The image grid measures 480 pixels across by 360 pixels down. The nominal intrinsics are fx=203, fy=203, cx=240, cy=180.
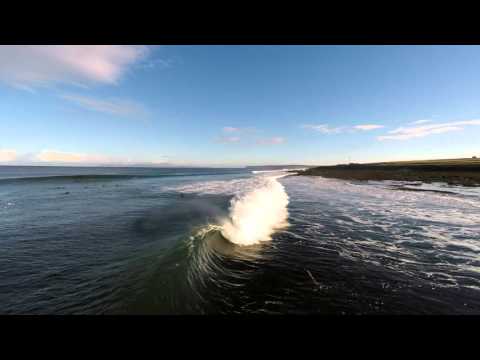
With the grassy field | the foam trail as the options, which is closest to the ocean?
the foam trail

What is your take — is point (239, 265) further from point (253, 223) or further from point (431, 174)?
point (431, 174)

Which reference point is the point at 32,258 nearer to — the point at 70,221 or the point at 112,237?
the point at 112,237

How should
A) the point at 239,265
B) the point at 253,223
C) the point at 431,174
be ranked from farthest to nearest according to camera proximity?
the point at 431,174 < the point at 253,223 < the point at 239,265

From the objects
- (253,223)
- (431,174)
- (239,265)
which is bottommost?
(239,265)

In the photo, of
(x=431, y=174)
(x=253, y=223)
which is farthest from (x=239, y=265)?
(x=431, y=174)

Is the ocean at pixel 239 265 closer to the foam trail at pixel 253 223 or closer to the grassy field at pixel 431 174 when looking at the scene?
the foam trail at pixel 253 223

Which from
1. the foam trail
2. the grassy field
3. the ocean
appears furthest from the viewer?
the grassy field

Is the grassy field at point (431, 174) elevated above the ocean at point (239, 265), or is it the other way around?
the grassy field at point (431, 174)

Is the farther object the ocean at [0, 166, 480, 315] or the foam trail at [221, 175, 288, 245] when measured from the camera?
the foam trail at [221, 175, 288, 245]

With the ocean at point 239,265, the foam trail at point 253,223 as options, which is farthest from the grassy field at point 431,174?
the foam trail at point 253,223

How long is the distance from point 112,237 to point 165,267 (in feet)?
15.1

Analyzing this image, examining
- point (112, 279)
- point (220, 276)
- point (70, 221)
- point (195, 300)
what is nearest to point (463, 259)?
point (220, 276)

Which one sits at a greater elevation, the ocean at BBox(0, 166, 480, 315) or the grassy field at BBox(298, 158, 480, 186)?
the grassy field at BBox(298, 158, 480, 186)

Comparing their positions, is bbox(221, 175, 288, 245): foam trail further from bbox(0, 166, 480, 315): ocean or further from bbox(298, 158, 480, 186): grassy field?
bbox(298, 158, 480, 186): grassy field
